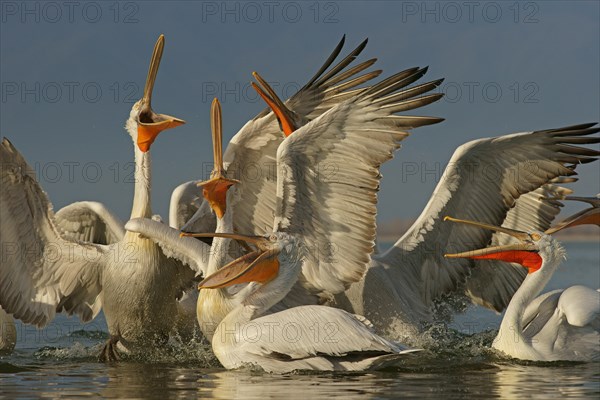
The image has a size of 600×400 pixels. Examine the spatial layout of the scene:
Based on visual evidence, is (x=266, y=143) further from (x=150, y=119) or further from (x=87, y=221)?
(x=87, y=221)

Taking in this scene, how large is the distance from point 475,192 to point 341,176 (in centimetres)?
139

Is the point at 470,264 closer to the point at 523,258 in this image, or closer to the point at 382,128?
the point at 523,258

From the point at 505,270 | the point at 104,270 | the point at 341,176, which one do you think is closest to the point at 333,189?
the point at 341,176

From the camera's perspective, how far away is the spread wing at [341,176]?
24.3 ft

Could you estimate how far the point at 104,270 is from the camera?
829 centimetres

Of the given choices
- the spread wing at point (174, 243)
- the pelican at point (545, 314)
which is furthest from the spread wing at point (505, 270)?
the spread wing at point (174, 243)

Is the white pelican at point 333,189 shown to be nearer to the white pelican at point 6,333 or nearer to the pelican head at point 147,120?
the pelican head at point 147,120

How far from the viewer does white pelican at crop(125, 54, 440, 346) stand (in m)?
7.42

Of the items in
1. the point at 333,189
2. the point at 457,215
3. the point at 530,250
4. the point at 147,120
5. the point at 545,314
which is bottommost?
the point at 545,314

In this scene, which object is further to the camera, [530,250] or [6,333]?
[6,333]

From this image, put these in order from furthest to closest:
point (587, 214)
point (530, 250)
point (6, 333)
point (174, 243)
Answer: point (587, 214) → point (6, 333) → point (174, 243) → point (530, 250)

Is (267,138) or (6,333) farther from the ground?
(267,138)

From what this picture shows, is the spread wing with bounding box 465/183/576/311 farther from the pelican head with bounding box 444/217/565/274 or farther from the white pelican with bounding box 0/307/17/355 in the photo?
the white pelican with bounding box 0/307/17/355

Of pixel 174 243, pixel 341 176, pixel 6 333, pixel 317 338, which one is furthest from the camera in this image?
pixel 6 333
